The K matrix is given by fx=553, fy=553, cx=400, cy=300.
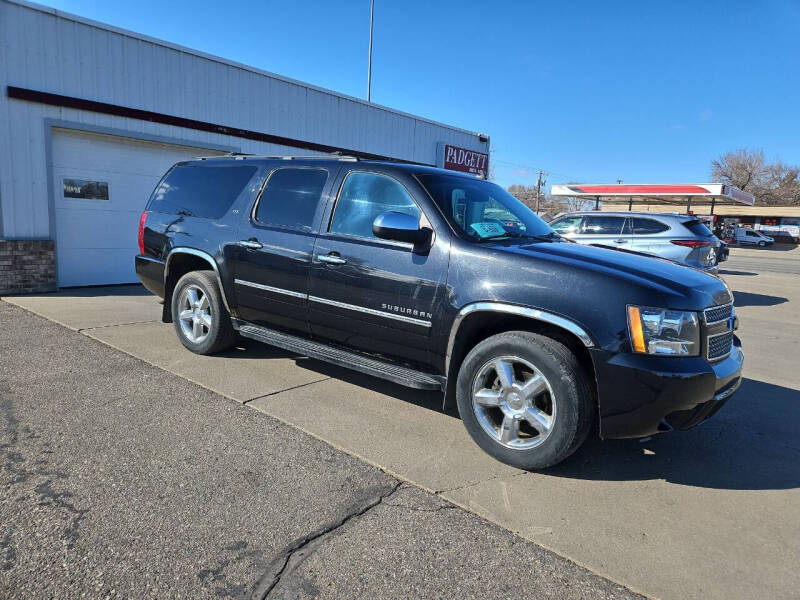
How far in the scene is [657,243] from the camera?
35.0 ft

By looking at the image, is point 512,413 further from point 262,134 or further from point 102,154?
point 262,134

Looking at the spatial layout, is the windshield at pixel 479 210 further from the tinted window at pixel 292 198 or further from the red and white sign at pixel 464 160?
the red and white sign at pixel 464 160

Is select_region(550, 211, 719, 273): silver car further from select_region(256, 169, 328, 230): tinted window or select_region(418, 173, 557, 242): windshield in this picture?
select_region(256, 169, 328, 230): tinted window

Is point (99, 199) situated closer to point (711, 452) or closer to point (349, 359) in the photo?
point (349, 359)

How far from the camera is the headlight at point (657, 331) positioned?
3012mm

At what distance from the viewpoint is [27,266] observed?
911 centimetres

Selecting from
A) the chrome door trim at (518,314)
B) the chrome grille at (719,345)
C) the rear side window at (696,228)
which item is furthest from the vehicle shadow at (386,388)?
the rear side window at (696,228)

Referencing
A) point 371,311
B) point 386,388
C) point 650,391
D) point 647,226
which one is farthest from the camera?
point 647,226

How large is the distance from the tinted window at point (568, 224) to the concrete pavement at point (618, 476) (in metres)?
6.56

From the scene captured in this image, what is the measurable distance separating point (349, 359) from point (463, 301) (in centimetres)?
111

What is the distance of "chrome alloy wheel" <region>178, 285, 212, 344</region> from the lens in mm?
5344

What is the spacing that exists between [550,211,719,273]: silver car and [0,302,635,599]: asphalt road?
815cm

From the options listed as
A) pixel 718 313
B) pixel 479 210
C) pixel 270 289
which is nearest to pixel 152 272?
pixel 270 289

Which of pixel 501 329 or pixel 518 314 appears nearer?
pixel 518 314
